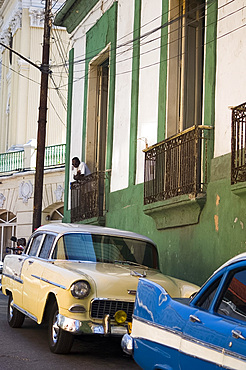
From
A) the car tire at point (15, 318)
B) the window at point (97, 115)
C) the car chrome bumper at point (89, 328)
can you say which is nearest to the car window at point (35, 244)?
the car tire at point (15, 318)

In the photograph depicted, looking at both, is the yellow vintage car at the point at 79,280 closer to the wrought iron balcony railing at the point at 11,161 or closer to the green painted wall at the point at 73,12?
the green painted wall at the point at 73,12

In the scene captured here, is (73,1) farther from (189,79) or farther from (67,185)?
(189,79)

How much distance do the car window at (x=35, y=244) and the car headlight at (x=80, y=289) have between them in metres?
2.33

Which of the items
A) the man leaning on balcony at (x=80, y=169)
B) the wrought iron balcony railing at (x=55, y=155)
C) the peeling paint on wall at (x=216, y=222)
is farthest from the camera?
the wrought iron balcony railing at (x=55, y=155)

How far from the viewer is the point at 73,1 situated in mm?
19031

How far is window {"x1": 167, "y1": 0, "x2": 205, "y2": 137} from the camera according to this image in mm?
12922

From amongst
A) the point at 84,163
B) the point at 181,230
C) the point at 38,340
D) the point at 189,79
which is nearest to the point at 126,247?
the point at 38,340

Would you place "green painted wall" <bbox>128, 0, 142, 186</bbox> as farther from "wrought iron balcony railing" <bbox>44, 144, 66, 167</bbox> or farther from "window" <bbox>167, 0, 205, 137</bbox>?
"wrought iron balcony railing" <bbox>44, 144, 66, 167</bbox>

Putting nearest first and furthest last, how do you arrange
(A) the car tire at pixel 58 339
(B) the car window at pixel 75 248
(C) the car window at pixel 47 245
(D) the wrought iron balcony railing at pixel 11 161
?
(A) the car tire at pixel 58 339 → (B) the car window at pixel 75 248 → (C) the car window at pixel 47 245 → (D) the wrought iron balcony railing at pixel 11 161

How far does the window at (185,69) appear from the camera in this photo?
12922mm

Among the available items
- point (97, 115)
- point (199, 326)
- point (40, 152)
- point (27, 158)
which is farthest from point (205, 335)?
point (27, 158)

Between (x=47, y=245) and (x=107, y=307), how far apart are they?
1988mm

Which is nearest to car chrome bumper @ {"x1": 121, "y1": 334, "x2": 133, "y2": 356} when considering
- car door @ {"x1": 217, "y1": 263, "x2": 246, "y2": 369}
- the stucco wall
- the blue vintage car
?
the blue vintage car

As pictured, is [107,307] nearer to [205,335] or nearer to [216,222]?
[205,335]
